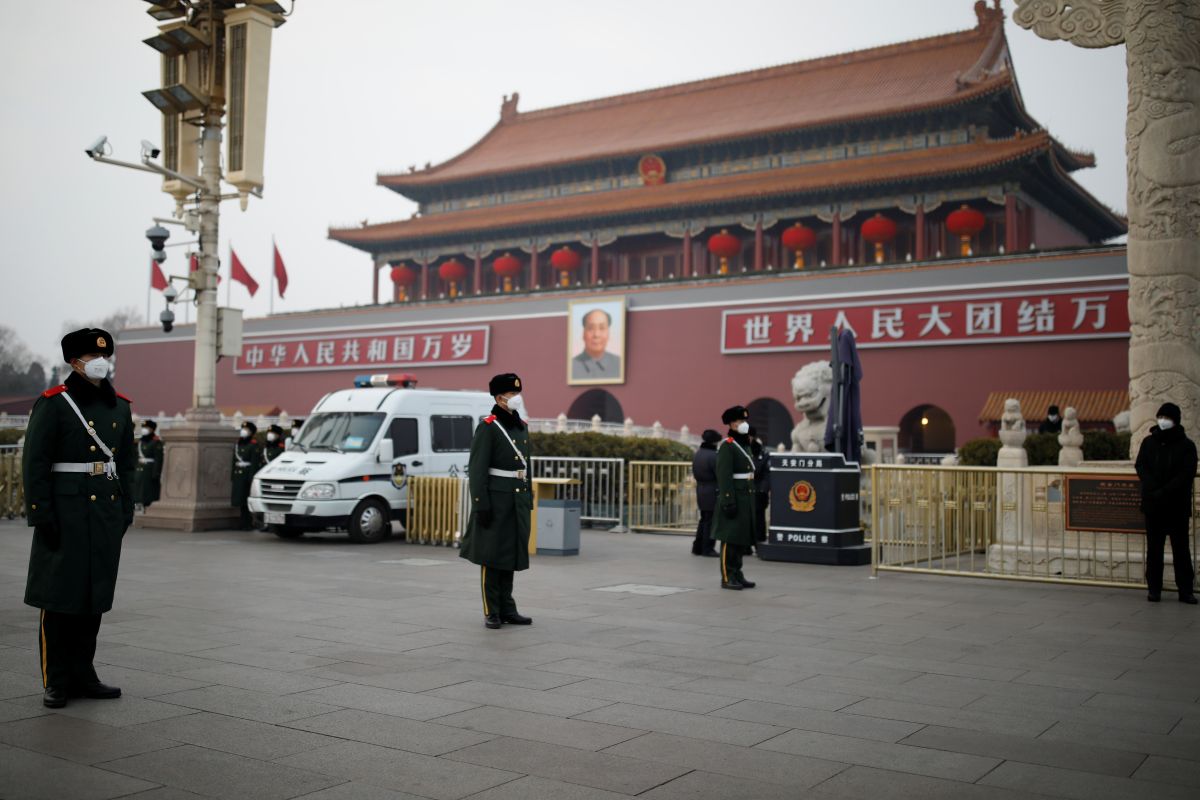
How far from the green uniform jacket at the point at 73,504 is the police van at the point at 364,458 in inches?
287

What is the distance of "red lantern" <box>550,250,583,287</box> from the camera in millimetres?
32188

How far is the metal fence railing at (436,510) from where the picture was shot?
39.7 feet

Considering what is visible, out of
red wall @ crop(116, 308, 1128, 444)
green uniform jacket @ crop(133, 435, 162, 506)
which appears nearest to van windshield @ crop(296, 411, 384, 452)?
green uniform jacket @ crop(133, 435, 162, 506)

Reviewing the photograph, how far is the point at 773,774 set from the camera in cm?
369

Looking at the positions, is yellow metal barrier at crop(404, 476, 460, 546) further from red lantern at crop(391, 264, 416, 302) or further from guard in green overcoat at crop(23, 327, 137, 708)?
red lantern at crop(391, 264, 416, 302)

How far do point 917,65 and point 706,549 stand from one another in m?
23.3

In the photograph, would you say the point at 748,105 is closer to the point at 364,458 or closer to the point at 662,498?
the point at 662,498

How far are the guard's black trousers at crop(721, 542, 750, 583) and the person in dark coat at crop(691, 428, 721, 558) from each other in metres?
2.66

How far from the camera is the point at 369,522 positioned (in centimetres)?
1242

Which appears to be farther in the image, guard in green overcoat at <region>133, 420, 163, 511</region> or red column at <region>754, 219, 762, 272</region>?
red column at <region>754, 219, 762, 272</region>

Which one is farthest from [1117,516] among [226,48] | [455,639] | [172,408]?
[172,408]

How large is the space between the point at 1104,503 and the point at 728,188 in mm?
21694

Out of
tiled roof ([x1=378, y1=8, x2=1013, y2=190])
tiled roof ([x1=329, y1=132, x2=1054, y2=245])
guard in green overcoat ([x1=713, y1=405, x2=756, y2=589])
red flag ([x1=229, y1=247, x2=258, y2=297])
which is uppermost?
tiled roof ([x1=378, y1=8, x2=1013, y2=190])

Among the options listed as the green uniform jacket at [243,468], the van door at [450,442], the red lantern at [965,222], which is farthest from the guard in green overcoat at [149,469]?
the red lantern at [965,222]
